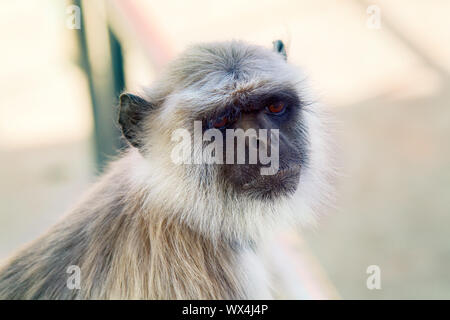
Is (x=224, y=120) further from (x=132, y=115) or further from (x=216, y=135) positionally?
(x=132, y=115)

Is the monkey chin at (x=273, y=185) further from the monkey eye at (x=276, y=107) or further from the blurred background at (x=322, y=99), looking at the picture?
the blurred background at (x=322, y=99)

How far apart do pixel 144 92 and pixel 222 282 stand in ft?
2.76

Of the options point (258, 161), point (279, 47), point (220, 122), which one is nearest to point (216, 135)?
point (220, 122)

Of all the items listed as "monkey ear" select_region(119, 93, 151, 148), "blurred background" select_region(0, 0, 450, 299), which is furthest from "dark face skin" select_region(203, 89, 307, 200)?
"blurred background" select_region(0, 0, 450, 299)

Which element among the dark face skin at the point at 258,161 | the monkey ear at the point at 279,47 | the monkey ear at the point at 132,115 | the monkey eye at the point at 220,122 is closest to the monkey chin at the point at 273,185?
the dark face skin at the point at 258,161

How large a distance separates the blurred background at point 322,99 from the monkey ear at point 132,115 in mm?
539

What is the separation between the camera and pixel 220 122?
2014 millimetres

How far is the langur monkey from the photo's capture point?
198 cm

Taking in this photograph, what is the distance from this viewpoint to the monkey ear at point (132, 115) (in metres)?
1.98

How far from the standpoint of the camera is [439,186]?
19.1ft

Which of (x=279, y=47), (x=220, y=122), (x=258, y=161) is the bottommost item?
(x=258, y=161)

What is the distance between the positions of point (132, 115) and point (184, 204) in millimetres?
408

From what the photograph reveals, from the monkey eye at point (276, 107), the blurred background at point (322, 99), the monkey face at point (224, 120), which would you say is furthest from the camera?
the blurred background at point (322, 99)
